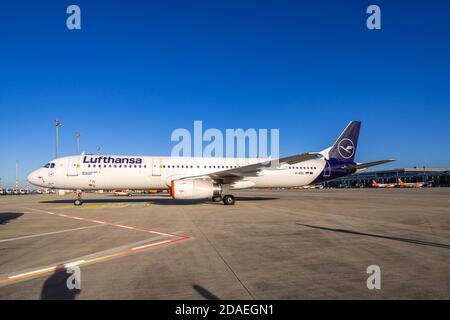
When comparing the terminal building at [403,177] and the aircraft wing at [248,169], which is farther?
the terminal building at [403,177]

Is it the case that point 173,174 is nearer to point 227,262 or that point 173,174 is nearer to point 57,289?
point 227,262

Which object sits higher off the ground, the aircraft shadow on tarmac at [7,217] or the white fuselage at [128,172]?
the white fuselage at [128,172]

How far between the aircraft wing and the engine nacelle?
114 centimetres

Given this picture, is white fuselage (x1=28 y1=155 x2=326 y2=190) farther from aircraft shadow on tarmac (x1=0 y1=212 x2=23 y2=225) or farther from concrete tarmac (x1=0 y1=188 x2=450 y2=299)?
concrete tarmac (x1=0 y1=188 x2=450 y2=299)

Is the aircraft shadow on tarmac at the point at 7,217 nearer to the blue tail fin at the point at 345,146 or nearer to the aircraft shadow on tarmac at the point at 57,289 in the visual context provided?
the aircraft shadow on tarmac at the point at 57,289

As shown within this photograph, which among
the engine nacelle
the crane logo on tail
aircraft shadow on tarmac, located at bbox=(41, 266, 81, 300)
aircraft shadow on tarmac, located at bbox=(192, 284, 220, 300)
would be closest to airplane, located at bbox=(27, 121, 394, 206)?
the engine nacelle

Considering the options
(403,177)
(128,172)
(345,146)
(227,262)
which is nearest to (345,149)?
(345,146)

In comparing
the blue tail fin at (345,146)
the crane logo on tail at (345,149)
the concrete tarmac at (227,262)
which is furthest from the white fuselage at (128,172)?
the concrete tarmac at (227,262)

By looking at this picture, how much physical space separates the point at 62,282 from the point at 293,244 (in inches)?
213

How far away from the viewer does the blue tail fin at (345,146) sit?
26.4m

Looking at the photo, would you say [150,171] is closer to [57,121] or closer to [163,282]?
[163,282]

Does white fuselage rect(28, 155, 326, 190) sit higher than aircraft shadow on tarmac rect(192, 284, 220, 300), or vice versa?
white fuselage rect(28, 155, 326, 190)

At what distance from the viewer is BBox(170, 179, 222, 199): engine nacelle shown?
18984 mm

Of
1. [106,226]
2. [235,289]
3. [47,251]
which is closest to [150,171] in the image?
[106,226]
